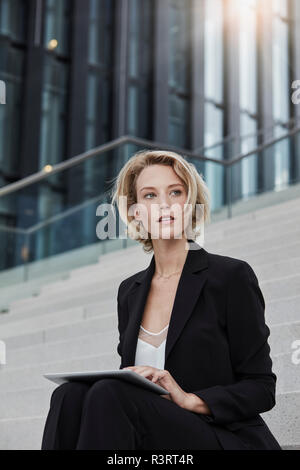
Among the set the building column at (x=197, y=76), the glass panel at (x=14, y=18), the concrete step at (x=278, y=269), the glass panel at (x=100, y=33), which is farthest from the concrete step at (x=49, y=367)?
the building column at (x=197, y=76)

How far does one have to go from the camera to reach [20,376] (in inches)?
162

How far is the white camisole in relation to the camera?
2141 mm

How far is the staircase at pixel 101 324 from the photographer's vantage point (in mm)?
3207

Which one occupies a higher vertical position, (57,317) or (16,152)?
(16,152)

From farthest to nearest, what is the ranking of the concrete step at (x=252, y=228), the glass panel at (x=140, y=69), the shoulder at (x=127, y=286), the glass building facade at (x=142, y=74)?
the glass panel at (x=140, y=69)
the glass building facade at (x=142, y=74)
the concrete step at (x=252, y=228)
the shoulder at (x=127, y=286)

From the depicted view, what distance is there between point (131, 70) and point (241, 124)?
3.24 m

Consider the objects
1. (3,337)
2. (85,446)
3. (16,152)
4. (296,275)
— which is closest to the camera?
(85,446)

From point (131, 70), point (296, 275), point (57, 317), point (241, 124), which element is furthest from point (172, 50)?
point (296, 275)

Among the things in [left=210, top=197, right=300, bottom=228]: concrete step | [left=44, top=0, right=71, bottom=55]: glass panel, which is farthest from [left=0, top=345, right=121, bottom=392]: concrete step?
[left=44, top=0, right=71, bottom=55]: glass panel

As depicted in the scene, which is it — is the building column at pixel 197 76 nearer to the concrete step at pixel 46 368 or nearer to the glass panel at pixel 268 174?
the glass panel at pixel 268 174

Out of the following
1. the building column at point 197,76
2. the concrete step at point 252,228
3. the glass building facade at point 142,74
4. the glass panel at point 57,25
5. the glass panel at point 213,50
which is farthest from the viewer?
the glass panel at point 213,50

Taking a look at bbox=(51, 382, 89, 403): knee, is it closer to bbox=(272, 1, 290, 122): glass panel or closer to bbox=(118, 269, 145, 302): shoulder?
bbox=(118, 269, 145, 302): shoulder

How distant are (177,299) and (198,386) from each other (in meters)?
0.26
